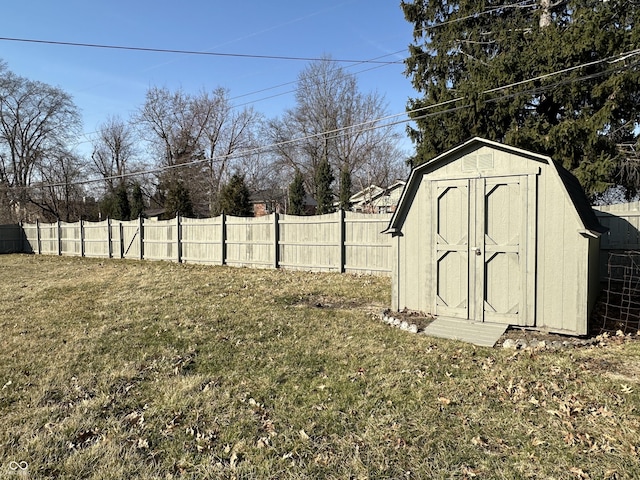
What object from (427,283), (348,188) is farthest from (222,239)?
(348,188)

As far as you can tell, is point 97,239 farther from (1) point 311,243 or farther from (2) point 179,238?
(1) point 311,243

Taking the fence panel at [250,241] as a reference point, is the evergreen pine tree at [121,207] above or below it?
above

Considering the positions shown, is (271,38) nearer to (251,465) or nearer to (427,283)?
(427,283)

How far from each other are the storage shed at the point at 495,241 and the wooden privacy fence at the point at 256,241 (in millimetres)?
4292

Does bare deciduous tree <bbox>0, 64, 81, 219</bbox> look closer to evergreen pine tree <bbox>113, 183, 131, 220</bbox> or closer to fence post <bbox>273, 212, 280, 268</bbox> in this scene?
evergreen pine tree <bbox>113, 183, 131, 220</bbox>

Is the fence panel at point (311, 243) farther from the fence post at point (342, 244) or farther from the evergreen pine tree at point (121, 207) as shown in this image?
the evergreen pine tree at point (121, 207)

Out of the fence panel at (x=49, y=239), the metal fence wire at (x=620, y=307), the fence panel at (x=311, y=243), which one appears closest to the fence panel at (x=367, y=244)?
the fence panel at (x=311, y=243)

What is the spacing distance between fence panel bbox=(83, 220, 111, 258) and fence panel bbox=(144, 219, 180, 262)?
9.16ft

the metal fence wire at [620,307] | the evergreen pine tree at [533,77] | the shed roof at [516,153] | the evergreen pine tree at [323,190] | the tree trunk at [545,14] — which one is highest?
the tree trunk at [545,14]

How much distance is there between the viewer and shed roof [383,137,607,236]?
5175mm

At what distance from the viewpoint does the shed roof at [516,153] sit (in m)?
5.18

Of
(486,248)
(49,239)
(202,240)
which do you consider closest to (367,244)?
(486,248)

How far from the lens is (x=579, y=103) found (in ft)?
40.1

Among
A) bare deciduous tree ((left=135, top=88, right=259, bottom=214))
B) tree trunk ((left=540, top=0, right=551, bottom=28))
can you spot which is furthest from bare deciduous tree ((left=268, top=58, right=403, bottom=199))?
tree trunk ((left=540, top=0, right=551, bottom=28))
